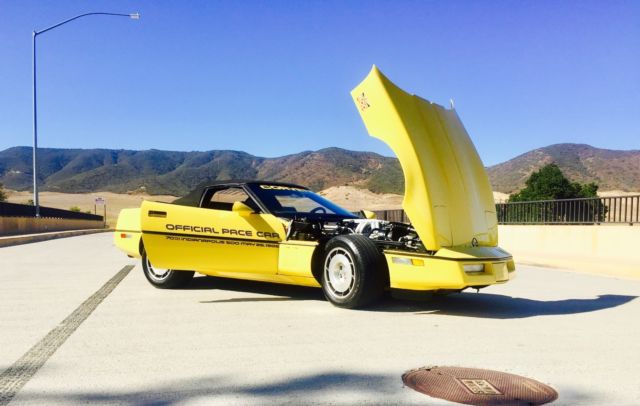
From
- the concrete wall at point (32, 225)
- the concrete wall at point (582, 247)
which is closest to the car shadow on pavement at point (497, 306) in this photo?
the concrete wall at point (582, 247)

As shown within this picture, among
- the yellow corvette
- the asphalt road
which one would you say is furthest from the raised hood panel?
the asphalt road

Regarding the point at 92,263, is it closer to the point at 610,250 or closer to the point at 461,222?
the point at 461,222

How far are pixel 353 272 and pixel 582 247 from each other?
32.4 feet

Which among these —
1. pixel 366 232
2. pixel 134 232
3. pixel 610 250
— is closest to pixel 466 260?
pixel 366 232

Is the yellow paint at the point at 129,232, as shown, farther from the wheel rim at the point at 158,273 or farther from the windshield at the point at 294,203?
the windshield at the point at 294,203

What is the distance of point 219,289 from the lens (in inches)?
316

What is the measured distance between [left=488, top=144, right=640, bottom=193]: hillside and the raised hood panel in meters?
91.5

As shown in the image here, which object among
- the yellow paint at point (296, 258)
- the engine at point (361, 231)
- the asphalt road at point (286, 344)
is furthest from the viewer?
the engine at point (361, 231)

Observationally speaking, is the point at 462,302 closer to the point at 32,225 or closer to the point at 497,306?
the point at 497,306

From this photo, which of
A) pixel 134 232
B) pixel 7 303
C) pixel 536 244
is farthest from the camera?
pixel 536 244

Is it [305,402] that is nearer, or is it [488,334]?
[305,402]

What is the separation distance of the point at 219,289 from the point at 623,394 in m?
5.44

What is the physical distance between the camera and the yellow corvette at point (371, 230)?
610 centimetres

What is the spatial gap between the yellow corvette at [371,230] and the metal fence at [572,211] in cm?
788
